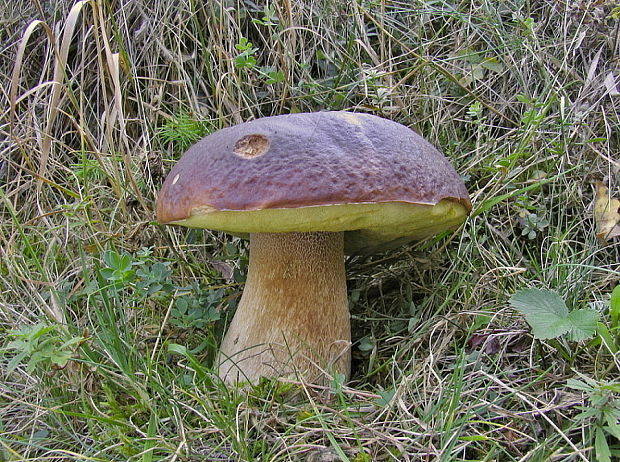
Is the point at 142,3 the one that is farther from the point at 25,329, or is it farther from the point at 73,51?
the point at 25,329

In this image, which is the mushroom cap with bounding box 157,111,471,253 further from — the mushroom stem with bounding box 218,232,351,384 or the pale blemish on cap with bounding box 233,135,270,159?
the mushroom stem with bounding box 218,232,351,384

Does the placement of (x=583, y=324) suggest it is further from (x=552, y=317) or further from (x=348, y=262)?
(x=348, y=262)

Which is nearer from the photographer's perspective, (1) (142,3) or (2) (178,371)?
(2) (178,371)

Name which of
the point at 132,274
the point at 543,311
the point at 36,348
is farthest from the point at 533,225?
the point at 36,348

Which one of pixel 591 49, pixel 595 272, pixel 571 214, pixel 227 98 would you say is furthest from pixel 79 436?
pixel 591 49

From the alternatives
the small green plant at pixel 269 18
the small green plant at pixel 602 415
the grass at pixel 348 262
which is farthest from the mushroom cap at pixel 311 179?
the small green plant at pixel 269 18

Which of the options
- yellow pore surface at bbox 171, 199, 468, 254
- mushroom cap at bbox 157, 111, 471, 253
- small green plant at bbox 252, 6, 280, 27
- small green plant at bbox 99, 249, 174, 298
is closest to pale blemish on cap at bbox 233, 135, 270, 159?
mushroom cap at bbox 157, 111, 471, 253

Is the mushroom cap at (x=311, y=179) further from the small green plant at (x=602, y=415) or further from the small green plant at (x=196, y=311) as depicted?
the small green plant at (x=602, y=415)
